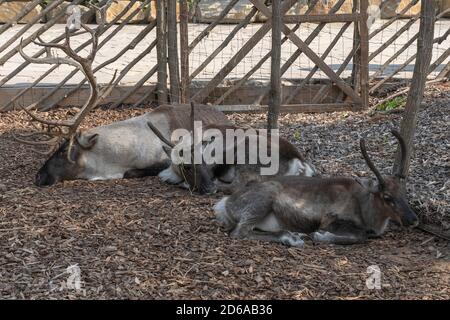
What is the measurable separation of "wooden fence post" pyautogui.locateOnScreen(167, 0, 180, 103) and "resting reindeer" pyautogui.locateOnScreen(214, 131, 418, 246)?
3560 mm

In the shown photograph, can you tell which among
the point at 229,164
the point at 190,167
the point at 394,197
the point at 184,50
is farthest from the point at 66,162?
the point at 394,197

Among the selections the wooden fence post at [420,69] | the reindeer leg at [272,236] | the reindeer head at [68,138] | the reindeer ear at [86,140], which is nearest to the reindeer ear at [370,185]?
the wooden fence post at [420,69]

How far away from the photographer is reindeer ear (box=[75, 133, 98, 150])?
7832mm

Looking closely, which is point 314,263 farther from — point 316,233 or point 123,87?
point 123,87

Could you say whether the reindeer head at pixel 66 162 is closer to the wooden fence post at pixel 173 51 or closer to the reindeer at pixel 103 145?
the reindeer at pixel 103 145

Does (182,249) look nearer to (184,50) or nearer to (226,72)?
(184,50)

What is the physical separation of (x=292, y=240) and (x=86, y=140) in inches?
110

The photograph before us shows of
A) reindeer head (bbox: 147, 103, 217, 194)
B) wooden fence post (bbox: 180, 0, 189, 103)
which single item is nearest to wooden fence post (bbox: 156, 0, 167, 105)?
wooden fence post (bbox: 180, 0, 189, 103)

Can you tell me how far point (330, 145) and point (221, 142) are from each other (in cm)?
123

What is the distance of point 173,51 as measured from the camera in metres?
9.40

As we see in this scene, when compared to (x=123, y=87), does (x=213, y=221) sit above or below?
below

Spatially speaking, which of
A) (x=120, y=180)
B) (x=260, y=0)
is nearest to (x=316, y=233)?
(x=120, y=180)

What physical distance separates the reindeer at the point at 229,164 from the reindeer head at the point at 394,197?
1036 millimetres

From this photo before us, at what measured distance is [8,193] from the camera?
273 inches
